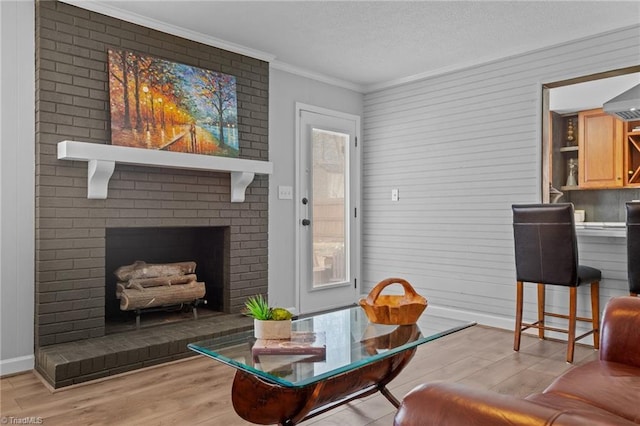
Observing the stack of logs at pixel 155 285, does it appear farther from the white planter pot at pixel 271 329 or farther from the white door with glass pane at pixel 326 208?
the white planter pot at pixel 271 329

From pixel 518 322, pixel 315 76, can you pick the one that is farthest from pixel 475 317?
pixel 315 76

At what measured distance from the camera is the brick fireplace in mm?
3047

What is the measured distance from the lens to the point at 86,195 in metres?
3.22

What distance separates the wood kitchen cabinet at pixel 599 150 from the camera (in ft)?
19.2

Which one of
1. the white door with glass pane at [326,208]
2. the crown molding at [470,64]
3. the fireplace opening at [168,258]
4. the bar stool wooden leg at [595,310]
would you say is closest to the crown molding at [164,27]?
the white door with glass pane at [326,208]

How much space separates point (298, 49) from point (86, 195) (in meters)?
2.16

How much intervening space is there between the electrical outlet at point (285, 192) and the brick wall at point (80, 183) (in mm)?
935

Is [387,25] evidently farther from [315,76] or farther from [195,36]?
[195,36]

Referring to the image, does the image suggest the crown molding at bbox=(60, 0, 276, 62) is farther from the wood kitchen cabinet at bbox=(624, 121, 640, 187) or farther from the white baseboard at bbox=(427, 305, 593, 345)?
the wood kitchen cabinet at bbox=(624, 121, 640, 187)

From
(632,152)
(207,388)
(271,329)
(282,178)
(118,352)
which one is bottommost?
(207,388)

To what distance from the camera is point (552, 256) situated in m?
3.31

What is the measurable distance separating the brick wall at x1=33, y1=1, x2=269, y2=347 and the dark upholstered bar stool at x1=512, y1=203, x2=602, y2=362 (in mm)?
2537

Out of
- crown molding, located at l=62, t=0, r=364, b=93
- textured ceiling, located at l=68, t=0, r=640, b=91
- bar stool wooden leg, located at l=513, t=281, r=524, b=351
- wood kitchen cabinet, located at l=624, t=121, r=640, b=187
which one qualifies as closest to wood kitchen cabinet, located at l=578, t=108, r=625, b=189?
wood kitchen cabinet, located at l=624, t=121, r=640, b=187

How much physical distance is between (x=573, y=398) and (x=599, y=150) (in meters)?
5.40
